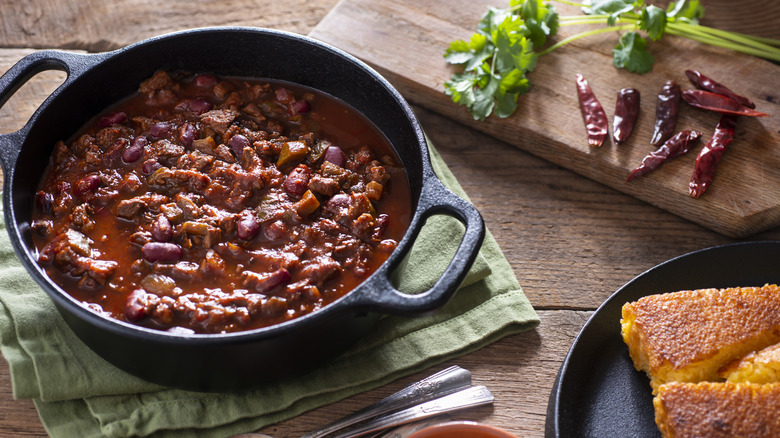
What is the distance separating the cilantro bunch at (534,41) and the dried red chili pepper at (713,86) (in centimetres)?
25

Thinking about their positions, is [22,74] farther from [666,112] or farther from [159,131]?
[666,112]

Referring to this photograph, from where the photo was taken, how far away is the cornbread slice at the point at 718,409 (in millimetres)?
2865

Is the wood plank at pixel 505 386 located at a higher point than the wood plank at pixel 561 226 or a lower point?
lower

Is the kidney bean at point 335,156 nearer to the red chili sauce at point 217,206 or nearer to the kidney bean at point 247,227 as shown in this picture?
the red chili sauce at point 217,206

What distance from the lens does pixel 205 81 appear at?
390cm

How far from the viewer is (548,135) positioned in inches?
165

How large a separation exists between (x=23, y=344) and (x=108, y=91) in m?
1.31

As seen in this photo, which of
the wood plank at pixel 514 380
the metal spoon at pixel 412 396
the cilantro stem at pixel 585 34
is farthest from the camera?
the cilantro stem at pixel 585 34

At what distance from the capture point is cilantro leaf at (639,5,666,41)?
14.4 feet

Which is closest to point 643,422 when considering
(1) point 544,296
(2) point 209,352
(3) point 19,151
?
(1) point 544,296

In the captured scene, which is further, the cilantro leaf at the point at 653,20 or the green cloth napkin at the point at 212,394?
the cilantro leaf at the point at 653,20

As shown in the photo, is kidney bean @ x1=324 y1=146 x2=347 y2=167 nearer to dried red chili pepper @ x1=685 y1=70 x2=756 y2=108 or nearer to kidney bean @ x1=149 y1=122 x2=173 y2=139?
kidney bean @ x1=149 y1=122 x2=173 y2=139

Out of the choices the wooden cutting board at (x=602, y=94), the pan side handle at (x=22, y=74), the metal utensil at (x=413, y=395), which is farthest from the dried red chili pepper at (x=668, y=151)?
the pan side handle at (x=22, y=74)

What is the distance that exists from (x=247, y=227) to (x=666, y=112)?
2.48 metres
